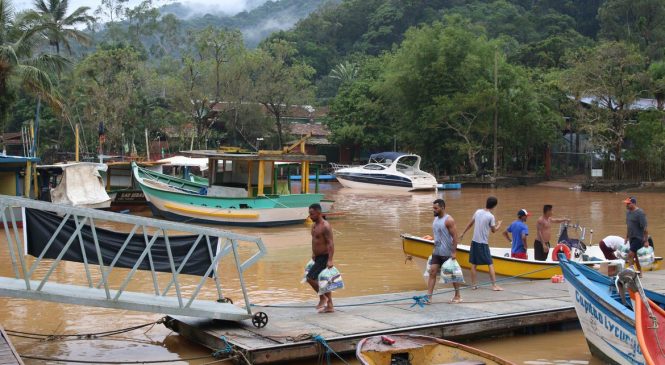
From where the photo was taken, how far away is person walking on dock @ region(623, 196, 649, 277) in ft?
42.4

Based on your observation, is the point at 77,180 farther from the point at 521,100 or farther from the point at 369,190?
the point at 521,100

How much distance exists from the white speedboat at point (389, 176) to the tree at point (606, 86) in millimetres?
8873

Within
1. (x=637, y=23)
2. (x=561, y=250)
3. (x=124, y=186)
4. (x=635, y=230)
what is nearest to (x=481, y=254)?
(x=561, y=250)

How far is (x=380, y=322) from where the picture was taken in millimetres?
9859

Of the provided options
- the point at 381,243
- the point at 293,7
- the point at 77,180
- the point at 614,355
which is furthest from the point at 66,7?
the point at 293,7

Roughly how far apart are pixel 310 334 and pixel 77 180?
19.6 m

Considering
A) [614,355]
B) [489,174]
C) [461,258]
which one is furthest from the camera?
[489,174]

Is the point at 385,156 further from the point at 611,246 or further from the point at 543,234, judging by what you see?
the point at 543,234

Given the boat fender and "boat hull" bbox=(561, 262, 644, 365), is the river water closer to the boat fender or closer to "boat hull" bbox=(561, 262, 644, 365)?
"boat hull" bbox=(561, 262, 644, 365)

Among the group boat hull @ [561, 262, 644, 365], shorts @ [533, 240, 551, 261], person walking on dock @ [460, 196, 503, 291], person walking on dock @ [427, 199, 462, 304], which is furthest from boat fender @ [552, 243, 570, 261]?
boat hull @ [561, 262, 644, 365]

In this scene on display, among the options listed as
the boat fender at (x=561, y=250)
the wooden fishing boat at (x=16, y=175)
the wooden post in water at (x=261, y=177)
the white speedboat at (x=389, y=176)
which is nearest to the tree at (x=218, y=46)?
the white speedboat at (x=389, y=176)

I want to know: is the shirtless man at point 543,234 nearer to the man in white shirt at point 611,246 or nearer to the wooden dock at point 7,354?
the man in white shirt at point 611,246

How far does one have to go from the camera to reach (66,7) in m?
49.3

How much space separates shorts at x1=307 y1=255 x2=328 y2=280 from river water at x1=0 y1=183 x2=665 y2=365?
151 cm
